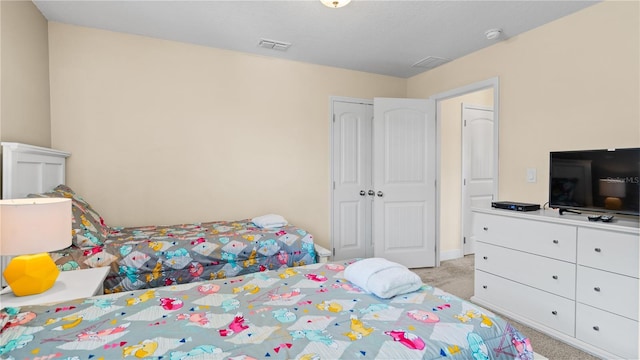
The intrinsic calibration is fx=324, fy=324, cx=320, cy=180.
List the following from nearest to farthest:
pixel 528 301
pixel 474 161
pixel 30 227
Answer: pixel 30 227 < pixel 528 301 < pixel 474 161

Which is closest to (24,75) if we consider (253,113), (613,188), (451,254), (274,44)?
(253,113)

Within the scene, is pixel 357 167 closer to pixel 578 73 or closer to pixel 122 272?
pixel 578 73

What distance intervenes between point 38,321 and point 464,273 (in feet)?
12.8

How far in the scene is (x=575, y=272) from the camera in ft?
7.25

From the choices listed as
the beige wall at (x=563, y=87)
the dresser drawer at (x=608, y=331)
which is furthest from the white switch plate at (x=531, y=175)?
the dresser drawer at (x=608, y=331)

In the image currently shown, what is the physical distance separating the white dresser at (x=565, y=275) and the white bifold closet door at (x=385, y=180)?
1.20 meters

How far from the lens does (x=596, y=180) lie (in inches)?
90.6

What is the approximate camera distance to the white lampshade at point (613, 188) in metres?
2.16

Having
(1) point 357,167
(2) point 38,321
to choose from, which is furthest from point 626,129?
(2) point 38,321

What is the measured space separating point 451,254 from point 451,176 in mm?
1109

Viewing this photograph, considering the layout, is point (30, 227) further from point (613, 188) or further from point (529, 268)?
point (613, 188)

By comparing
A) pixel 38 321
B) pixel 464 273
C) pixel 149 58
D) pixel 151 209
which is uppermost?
pixel 149 58

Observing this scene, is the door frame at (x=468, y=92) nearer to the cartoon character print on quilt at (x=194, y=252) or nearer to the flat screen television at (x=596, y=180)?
the flat screen television at (x=596, y=180)

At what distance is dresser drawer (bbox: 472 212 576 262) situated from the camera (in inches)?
89.1
